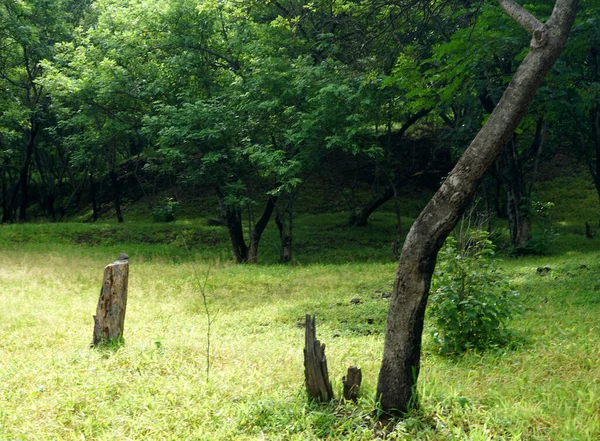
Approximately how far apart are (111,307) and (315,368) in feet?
12.5

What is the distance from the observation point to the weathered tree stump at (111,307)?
788 centimetres

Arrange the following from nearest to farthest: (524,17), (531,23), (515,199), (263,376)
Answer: (531,23)
(524,17)
(263,376)
(515,199)

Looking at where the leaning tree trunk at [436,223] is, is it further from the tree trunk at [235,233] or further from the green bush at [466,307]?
the tree trunk at [235,233]

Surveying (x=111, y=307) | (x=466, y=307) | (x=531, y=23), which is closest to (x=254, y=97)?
(x=111, y=307)

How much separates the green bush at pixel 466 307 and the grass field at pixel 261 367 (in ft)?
0.95

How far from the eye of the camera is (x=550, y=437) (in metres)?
4.68

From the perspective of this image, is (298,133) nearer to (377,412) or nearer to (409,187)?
(377,412)

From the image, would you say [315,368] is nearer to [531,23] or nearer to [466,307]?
[466,307]

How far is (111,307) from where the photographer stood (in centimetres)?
797

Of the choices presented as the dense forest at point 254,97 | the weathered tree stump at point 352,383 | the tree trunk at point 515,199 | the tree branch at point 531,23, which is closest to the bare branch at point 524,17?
the tree branch at point 531,23

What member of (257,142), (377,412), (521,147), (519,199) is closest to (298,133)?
(257,142)

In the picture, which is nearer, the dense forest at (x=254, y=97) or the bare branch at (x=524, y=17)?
the bare branch at (x=524, y=17)

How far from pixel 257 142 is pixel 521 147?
11916mm

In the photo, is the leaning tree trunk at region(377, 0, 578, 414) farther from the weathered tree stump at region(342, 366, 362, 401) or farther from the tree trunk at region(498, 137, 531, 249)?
the tree trunk at region(498, 137, 531, 249)
